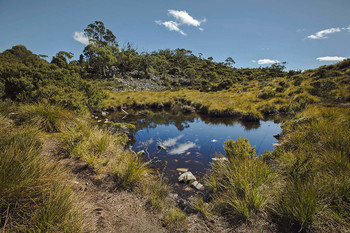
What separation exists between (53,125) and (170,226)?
277 inches

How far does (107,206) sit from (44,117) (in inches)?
233

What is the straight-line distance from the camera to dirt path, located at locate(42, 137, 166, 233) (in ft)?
8.87

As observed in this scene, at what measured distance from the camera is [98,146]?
5211 mm

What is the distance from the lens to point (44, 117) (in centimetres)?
632

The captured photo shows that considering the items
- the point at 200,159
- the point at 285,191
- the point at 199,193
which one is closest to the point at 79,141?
the point at 199,193

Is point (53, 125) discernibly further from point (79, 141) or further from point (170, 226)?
point (170, 226)

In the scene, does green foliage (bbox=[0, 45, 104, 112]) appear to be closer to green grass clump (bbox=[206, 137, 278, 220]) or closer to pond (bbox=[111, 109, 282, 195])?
pond (bbox=[111, 109, 282, 195])

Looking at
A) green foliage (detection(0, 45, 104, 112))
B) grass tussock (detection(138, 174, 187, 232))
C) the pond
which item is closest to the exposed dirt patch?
grass tussock (detection(138, 174, 187, 232))

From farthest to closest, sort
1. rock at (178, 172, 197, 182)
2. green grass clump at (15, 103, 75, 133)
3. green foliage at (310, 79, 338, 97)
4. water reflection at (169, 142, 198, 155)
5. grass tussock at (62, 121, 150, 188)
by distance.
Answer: green foliage at (310, 79, 338, 97)
water reflection at (169, 142, 198, 155)
green grass clump at (15, 103, 75, 133)
rock at (178, 172, 197, 182)
grass tussock at (62, 121, 150, 188)

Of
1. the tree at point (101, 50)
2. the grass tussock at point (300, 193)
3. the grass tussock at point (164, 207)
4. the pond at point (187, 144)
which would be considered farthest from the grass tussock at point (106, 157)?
the tree at point (101, 50)

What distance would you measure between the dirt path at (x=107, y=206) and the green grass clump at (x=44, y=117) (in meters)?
2.58

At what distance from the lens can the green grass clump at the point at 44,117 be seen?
6.05 meters

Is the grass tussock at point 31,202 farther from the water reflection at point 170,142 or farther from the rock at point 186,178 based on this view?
the water reflection at point 170,142

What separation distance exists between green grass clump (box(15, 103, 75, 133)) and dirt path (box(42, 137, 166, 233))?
2.58 metres
